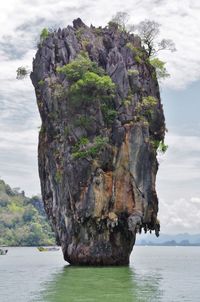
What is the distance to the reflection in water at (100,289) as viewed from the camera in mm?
20502

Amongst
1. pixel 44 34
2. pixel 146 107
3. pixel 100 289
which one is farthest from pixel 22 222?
pixel 100 289

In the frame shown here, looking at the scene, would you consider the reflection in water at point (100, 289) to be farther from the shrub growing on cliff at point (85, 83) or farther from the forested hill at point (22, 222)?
the forested hill at point (22, 222)

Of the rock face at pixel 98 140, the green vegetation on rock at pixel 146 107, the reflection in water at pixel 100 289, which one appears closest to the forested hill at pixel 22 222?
the rock face at pixel 98 140

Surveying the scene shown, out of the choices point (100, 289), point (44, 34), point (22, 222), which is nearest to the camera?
point (100, 289)

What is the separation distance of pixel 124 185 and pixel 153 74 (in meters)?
10.7

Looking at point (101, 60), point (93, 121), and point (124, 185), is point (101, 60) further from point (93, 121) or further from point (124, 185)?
point (124, 185)

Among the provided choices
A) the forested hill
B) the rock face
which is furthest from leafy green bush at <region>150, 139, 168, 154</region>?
the forested hill

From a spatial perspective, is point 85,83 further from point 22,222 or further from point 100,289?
point 22,222

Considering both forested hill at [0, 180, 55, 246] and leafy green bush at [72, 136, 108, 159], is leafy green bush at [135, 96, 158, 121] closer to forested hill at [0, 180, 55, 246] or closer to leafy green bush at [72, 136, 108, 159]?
leafy green bush at [72, 136, 108, 159]

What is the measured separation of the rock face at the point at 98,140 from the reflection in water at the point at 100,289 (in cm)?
505

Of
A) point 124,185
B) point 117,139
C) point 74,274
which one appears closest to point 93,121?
point 117,139

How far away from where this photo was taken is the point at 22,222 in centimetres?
17725

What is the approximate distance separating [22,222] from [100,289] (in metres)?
157

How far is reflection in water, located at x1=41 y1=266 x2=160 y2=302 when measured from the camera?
2050 centimetres
